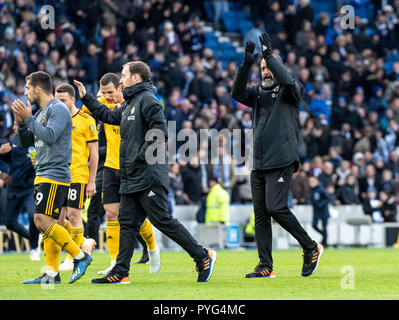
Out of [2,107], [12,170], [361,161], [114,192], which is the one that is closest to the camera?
[114,192]

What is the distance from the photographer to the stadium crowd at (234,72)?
21969mm

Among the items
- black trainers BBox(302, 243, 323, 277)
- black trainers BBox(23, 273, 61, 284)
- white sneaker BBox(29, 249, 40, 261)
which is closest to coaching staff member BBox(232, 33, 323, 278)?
black trainers BBox(302, 243, 323, 277)

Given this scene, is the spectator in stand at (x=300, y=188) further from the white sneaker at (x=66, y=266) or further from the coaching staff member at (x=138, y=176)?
the coaching staff member at (x=138, y=176)

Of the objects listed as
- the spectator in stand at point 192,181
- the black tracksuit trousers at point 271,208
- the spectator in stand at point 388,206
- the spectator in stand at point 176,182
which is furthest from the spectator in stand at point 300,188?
the black tracksuit trousers at point 271,208

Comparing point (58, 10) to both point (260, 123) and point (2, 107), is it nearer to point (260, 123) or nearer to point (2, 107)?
point (2, 107)

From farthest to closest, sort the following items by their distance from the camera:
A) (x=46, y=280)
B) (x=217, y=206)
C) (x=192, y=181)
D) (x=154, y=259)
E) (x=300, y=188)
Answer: (x=300, y=188), (x=192, y=181), (x=217, y=206), (x=154, y=259), (x=46, y=280)

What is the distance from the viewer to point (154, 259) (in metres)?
11.4

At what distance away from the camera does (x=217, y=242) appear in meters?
20.4

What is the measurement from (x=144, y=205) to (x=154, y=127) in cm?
83

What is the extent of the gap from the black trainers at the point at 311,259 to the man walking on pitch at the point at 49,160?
99.0 inches

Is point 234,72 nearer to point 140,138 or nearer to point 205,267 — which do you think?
point 205,267

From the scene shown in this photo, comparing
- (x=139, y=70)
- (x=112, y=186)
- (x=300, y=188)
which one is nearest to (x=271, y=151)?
(x=139, y=70)

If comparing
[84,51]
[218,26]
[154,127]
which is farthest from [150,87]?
[218,26]

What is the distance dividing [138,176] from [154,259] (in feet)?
7.24
